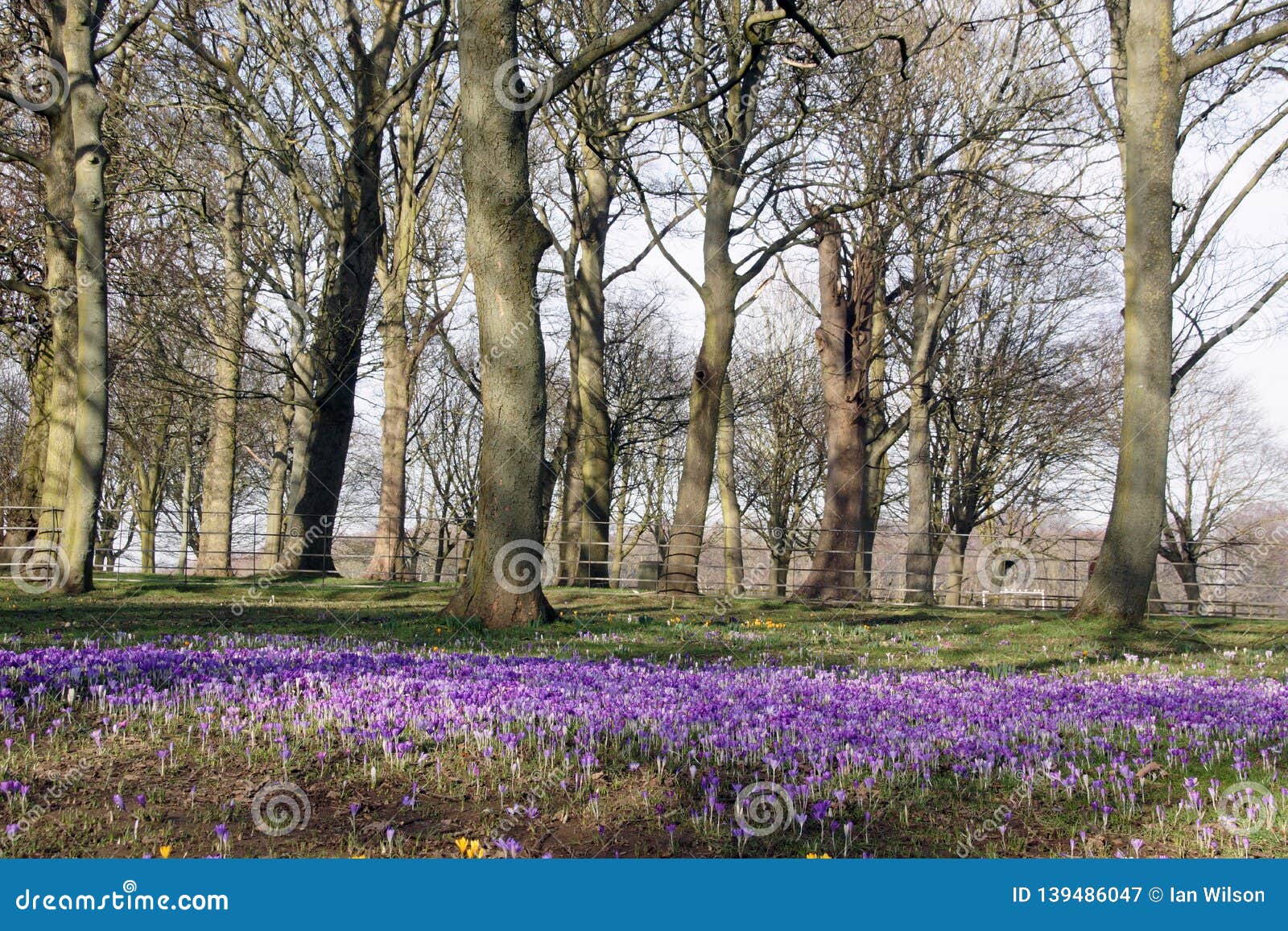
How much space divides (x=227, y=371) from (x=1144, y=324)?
71.5ft

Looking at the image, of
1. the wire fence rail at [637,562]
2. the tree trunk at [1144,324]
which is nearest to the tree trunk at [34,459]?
the wire fence rail at [637,562]

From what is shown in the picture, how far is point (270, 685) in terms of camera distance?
5.98 m

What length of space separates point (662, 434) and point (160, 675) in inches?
889

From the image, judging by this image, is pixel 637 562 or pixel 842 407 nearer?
pixel 842 407

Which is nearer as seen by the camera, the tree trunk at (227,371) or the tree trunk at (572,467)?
the tree trunk at (572,467)

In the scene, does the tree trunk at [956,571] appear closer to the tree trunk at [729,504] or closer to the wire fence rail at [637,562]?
the wire fence rail at [637,562]

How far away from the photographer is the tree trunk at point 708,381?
18000 mm

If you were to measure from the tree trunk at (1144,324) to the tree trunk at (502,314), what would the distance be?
811cm

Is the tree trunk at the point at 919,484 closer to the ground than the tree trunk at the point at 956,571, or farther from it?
farther from it

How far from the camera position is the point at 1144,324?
14.1 m

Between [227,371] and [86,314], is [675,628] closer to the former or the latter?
[86,314]

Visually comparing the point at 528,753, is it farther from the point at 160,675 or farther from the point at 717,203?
the point at 717,203

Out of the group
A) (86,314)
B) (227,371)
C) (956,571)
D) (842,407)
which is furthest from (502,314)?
(956,571)

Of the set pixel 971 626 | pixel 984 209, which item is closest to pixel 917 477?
pixel 984 209
